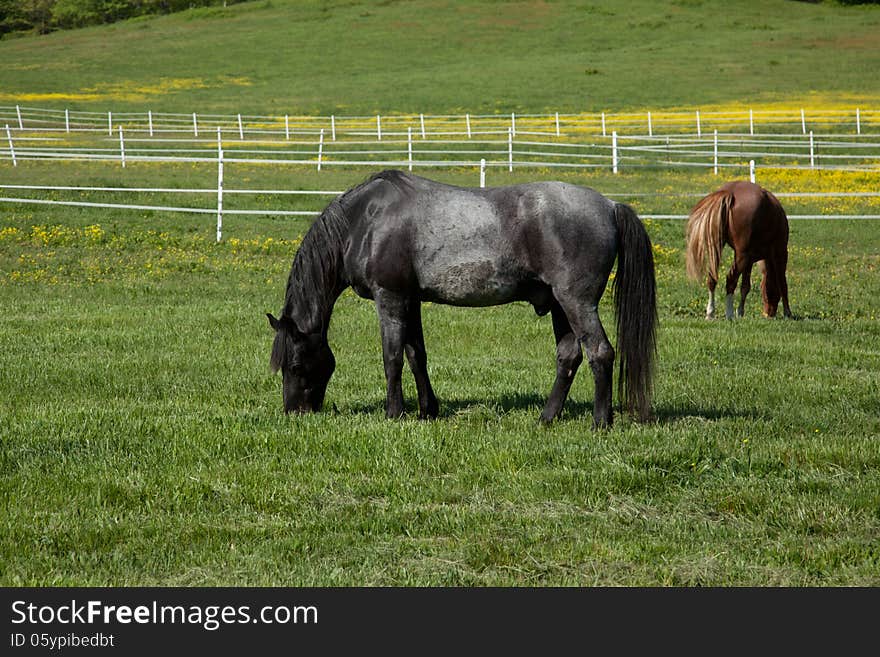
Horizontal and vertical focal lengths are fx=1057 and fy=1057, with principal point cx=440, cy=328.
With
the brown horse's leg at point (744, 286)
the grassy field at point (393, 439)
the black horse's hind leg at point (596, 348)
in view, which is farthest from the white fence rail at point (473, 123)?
the black horse's hind leg at point (596, 348)

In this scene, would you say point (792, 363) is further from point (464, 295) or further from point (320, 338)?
point (320, 338)

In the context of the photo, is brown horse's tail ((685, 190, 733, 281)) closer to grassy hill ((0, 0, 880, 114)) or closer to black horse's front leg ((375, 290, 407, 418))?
black horse's front leg ((375, 290, 407, 418))

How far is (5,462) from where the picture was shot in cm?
636

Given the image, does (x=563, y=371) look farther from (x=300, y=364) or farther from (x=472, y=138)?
(x=472, y=138)

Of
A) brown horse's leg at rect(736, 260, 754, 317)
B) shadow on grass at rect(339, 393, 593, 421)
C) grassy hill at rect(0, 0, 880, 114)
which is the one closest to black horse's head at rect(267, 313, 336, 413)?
shadow on grass at rect(339, 393, 593, 421)

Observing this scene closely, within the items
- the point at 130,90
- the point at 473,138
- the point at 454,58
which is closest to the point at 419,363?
the point at 473,138

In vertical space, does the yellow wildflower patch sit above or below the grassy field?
above

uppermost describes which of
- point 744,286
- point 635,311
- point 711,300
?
point 635,311

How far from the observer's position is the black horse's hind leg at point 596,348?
718 centimetres

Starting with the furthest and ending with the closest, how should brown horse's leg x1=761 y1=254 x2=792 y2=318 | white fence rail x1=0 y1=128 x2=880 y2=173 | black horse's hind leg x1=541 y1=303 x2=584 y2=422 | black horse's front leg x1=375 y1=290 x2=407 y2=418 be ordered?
1. white fence rail x1=0 y1=128 x2=880 y2=173
2. brown horse's leg x1=761 y1=254 x2=792 y2=318
3. black horse's front leg x1=375 y1=290 x2=407 y2=418
4. black horse's hind leg x1=541 y1=303 x2=584 y2=422

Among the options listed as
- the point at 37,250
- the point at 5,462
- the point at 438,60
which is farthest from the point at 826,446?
the point at 438,60

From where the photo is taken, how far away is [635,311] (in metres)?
7.33

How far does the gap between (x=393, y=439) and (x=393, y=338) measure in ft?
3.28

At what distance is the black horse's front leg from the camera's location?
7.56 m
